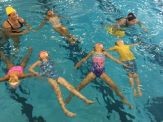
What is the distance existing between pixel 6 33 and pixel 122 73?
6.20 metres

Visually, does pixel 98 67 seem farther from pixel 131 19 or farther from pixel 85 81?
pixel 131 19

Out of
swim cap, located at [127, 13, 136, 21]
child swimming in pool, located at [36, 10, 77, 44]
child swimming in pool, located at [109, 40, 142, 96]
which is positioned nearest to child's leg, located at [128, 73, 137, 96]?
child swimming in pool, located at [109, 40, 142, 96]

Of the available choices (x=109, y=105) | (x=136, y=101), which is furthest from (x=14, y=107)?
(x=136, y=101)

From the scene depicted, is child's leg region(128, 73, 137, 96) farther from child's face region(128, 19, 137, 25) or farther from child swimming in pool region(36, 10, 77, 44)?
child's face region(128, 19, 137, 25)

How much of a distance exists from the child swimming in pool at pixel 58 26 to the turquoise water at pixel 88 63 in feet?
1.22

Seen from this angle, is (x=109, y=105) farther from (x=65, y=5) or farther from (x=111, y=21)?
(x=65, y=5)

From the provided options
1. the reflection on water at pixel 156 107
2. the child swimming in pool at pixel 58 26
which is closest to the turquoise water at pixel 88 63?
the reflection on water at pixel 156 107

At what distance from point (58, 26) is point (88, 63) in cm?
287

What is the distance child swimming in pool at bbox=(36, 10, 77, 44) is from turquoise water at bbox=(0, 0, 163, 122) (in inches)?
14.7

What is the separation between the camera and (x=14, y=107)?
15.2 m

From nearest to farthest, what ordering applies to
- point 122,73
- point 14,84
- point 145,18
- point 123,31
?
point 14,84, point 122,73, point 123,31, point 145,18

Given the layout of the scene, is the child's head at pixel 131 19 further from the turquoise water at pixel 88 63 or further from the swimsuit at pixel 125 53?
the swimsuit at pixel 125 53

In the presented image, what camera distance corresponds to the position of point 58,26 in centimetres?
1883

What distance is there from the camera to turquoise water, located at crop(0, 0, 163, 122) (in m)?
15.1
